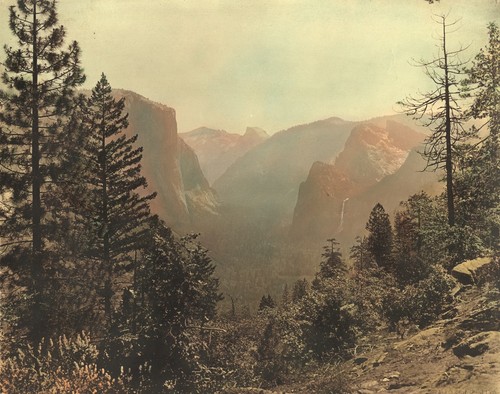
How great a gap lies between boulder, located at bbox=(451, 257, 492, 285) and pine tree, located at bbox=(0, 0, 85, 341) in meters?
13.3

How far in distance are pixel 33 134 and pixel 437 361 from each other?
515 inches

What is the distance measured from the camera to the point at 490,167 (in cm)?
1188

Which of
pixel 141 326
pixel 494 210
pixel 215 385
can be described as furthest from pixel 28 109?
pixel 494 210

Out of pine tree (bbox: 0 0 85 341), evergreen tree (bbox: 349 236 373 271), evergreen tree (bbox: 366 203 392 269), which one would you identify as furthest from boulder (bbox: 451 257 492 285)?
evergreen tree (bbox: 349 236 373 271)

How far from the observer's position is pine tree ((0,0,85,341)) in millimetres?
12422

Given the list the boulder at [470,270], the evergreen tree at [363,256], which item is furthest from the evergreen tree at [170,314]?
the evergreen tree at [363,256]

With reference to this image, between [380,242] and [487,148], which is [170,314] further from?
[380,242]

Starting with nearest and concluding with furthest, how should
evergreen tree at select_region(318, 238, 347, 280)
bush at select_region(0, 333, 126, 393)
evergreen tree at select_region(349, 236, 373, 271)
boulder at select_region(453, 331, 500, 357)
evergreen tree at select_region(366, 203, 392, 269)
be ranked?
boulder at select_region(453, 331, 500, 357), bush at select_region(0, 333, 126, 393), evergreen tree at select_region(366, 203, 392, 269), evergreen tree at select_region(318, 238, 347, 280), evergreen tree at select_region(349, 236, 373, 271)

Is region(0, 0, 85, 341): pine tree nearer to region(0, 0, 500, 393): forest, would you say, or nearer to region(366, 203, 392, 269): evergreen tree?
region(0, 0, 500, 393): forest

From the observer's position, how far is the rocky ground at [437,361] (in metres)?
7.16

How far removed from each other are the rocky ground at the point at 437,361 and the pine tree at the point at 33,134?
8.43 m

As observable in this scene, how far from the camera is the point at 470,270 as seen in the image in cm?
1251

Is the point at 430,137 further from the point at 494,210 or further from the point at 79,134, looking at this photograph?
the point at 79,134

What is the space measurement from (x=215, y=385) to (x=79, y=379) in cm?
345
